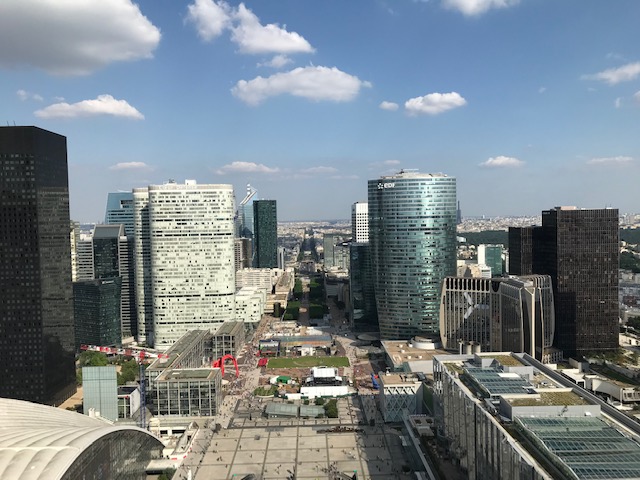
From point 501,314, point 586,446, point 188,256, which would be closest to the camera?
point 586,446

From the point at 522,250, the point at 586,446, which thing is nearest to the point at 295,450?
the point at 586,446

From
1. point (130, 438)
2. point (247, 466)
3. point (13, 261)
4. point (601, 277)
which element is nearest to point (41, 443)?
point (130, 438)

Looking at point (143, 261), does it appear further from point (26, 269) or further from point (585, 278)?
point (585, 278)

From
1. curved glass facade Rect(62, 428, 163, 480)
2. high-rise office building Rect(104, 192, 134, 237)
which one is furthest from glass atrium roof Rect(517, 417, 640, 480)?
high-rise office building Rect(104, 192, 134, 237)

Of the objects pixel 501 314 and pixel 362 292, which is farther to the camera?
pixel 362 292

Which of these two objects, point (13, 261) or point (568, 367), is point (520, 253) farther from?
point (13, 261)

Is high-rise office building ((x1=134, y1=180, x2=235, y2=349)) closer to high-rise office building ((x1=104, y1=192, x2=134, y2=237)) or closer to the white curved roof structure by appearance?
high-rise office building ((x1=104, y1=192, x2=134, y2=237))
